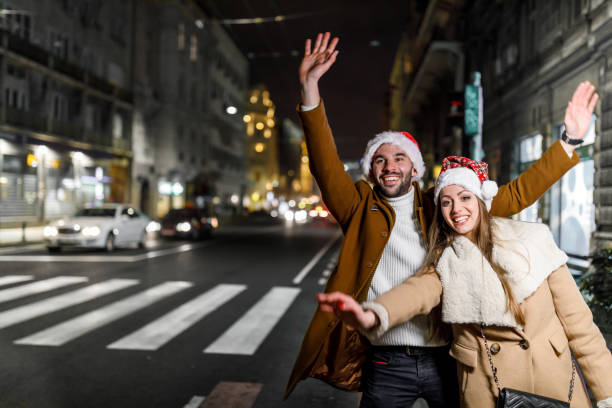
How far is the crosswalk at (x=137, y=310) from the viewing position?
6.49 metres

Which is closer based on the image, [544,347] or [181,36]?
[544,347]

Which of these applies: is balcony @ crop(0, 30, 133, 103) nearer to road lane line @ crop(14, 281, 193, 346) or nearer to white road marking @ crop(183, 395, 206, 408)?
road lane line @ crop(14, 281, 193, 346)

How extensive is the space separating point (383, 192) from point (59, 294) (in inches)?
339

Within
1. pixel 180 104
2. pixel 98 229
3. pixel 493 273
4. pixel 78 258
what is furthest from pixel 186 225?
pixel 180 104

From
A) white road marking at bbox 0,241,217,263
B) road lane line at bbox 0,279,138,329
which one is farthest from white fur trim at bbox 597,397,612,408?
white road marking at bbox 0,241,217,263

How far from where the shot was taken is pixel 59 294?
9688 mm

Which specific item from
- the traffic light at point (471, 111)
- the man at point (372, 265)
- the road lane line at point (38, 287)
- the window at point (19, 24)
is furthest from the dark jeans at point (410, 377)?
the window at point (19, 24)

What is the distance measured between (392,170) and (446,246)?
45 cm

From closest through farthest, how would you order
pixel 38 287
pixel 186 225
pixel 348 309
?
pixel 348 309 → pixel 38 287 → pixel 186 225

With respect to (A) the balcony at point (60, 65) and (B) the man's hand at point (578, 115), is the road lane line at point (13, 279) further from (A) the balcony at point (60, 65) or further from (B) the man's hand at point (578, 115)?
(A) the balcony at point (60, 65)

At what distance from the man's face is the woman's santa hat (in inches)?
6.9

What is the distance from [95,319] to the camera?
770cm

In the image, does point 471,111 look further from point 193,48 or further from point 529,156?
point 193,48

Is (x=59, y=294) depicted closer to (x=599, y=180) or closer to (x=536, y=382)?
(x=536, y=382)
